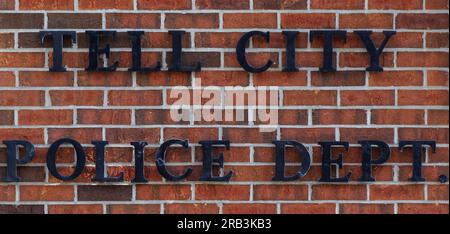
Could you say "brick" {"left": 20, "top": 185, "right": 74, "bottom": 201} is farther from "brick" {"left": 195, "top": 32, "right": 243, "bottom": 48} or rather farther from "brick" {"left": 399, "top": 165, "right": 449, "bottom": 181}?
"brick" {"left": 399, "top": 165, "right": 449, "bottom": 181}

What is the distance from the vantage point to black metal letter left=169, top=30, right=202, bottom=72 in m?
2.54

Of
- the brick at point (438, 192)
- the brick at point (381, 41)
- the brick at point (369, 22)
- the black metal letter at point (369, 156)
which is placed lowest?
the brick at point (438, 192)

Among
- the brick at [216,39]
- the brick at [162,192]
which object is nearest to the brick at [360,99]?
the brick at [216,39]

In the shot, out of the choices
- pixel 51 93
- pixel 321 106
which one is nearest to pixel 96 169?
pixel 51 93

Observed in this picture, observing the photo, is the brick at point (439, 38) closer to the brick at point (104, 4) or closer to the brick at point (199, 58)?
the brick at point (199, 58)

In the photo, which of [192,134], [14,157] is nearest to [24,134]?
[14,157]

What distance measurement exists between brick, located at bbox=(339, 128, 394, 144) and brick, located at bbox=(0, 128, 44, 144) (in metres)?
1.18

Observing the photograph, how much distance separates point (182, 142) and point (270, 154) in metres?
0.35

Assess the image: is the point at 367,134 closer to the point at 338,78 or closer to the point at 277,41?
the point at 338,78

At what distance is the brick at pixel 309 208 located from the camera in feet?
8.55

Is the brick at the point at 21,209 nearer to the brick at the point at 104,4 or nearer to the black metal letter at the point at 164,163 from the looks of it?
the black metal letter at the point at 164,163

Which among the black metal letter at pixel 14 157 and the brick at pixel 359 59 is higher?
the brick at pixel 359 59

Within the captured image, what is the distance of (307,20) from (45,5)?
3.35 feet

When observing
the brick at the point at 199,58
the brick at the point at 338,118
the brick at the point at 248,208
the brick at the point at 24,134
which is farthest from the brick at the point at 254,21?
the brick at the point at 24,134
